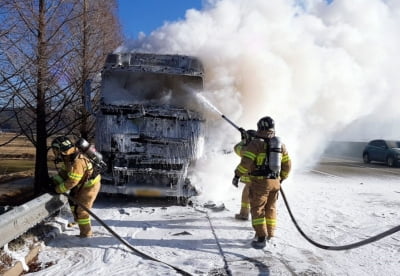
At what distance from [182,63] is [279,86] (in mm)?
3415

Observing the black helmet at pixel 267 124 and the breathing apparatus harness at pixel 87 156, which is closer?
the breathing apparatus harness at pixel 87 156

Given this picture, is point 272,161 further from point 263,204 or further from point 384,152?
point 384,152

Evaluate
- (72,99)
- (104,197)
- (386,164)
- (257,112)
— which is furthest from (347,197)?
(386,164)

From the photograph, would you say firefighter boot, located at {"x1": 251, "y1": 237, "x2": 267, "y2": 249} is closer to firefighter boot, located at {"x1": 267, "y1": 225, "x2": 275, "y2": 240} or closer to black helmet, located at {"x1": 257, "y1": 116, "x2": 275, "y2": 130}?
firefighter boot, located at {"x1": 267, "y1": 225, "x2": 275, "y2": 240}

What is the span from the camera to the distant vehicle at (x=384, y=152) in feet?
64.2

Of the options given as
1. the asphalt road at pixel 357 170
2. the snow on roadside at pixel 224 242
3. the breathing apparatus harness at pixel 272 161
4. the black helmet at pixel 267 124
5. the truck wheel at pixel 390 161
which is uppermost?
the black helmet at pixel 267 124

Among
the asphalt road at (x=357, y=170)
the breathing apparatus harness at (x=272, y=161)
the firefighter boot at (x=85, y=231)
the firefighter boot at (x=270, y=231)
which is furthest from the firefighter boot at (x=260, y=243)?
the asphalt road at (x=357, y=170)

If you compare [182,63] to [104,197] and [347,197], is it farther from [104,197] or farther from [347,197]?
[347,197]

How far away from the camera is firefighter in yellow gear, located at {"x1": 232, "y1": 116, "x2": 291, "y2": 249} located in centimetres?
541

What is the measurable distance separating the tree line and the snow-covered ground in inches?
98.6

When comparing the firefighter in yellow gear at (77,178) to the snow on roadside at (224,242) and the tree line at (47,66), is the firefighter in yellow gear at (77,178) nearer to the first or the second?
the snow on roadside at (224,242)

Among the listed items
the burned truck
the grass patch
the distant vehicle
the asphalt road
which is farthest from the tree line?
the distant vehicle

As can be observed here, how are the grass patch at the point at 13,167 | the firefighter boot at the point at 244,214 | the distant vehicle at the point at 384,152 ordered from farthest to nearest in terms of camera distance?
the distant vehicle at the point at 384,152, the grass patch at the point at 13,167, the firefighter boot at the point at 244,214

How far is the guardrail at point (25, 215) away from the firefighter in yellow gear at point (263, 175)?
2689mm
